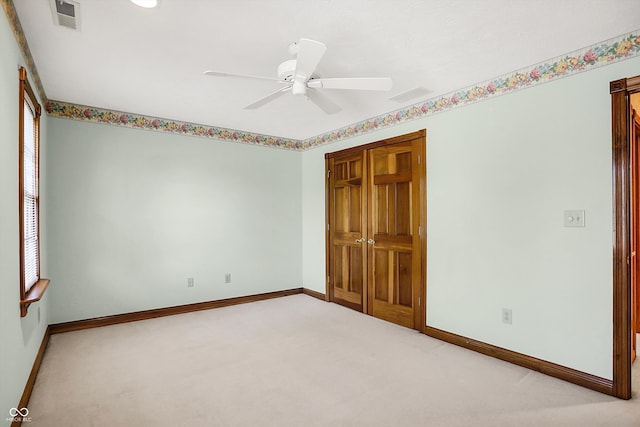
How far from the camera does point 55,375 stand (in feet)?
8.68

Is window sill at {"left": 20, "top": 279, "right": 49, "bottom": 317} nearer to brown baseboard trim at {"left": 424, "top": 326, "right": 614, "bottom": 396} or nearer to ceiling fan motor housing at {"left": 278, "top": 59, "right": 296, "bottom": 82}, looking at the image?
ceiling fan motor housing at {"left": 278, "top": 59, "right": 296, "bottom": 82}

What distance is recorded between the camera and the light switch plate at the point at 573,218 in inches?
99.3

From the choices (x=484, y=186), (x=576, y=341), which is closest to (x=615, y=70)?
(x=484, y=186)

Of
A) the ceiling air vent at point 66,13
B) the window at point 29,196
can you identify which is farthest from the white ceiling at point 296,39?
the window at point 29,196

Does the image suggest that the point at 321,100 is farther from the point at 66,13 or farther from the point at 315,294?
the point at 315,294

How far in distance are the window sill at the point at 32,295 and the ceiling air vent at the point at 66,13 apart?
179 cm

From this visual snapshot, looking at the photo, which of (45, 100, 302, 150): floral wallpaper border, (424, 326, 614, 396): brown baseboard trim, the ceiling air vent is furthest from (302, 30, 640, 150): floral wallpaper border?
the ceiling air vent

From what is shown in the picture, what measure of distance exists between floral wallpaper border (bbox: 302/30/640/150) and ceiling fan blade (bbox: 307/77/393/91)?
130 cm

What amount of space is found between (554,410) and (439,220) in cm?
181

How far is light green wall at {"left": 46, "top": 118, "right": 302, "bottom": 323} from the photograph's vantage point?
3703mm

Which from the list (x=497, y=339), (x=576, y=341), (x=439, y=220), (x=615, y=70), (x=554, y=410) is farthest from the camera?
(x=439, y=220)

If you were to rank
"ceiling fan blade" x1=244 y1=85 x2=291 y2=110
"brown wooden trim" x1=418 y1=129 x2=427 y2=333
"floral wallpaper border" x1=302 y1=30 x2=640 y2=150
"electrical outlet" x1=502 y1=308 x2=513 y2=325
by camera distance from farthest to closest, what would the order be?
1. "brown wooden trim" x1=418 y1=129 x2=427 y2=333
2. "electrical outlet" x1=502 y1=308 x2=513 y2=325
3. "ceiling fan blade" x1=244 y1=85 x2=291 y2=110
4. "floral wallpaper border" x1=302 y1=30 x2=640 y2=150

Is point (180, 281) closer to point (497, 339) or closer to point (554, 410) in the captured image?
→ point (497, 339)

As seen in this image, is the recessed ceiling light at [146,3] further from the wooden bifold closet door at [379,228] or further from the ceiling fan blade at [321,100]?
the wooden bifold closet door at [379,228]
